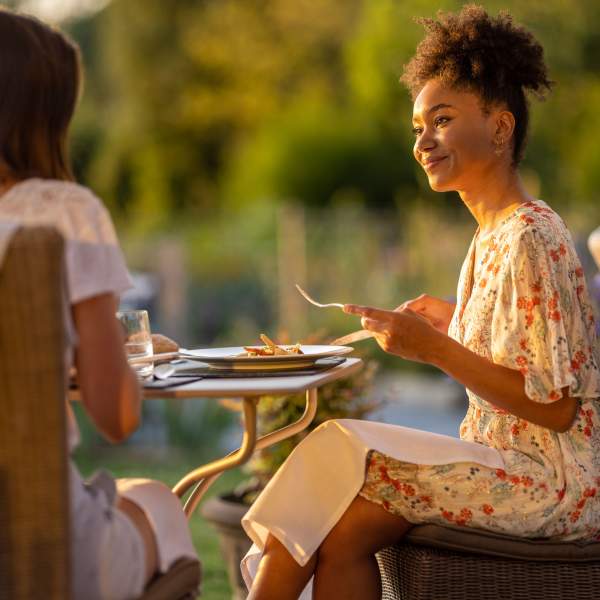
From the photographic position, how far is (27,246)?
70.0 inches

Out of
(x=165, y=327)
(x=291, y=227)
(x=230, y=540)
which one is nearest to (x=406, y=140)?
(x=291, y=227)

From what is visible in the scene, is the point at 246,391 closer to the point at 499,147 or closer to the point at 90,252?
the point at 90,252

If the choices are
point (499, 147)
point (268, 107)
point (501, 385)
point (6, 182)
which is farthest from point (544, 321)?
point (268, 107)

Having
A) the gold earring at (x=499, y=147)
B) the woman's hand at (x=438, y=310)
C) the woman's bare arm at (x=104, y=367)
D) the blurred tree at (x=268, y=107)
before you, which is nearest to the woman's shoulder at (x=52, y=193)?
the woman's bare arm at (x=104, y=367)

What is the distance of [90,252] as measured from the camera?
197 centimetres

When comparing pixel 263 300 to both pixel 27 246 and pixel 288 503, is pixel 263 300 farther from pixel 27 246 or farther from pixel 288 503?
pixel 27 246

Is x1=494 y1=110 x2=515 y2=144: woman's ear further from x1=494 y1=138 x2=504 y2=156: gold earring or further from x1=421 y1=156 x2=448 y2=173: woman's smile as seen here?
x1=421 y1=156 x2=448 y2=173: woman's smile

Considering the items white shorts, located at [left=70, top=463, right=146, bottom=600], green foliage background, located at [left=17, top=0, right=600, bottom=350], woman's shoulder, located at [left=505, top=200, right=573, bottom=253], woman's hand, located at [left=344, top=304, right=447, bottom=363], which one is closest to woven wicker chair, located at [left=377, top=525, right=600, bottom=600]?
woman's hand, located at [left=344, top=304, right=447, bottom=363]

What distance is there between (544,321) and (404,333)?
292 millimetres

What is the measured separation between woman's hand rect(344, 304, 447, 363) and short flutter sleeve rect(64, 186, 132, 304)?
69 centimetres

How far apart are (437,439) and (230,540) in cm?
151

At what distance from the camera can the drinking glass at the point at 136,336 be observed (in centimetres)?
259

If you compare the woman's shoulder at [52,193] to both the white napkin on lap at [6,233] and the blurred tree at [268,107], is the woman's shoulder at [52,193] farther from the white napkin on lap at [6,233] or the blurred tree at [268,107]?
the blurred tree at [268,107]

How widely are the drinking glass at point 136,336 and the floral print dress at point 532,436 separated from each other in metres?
0.54
